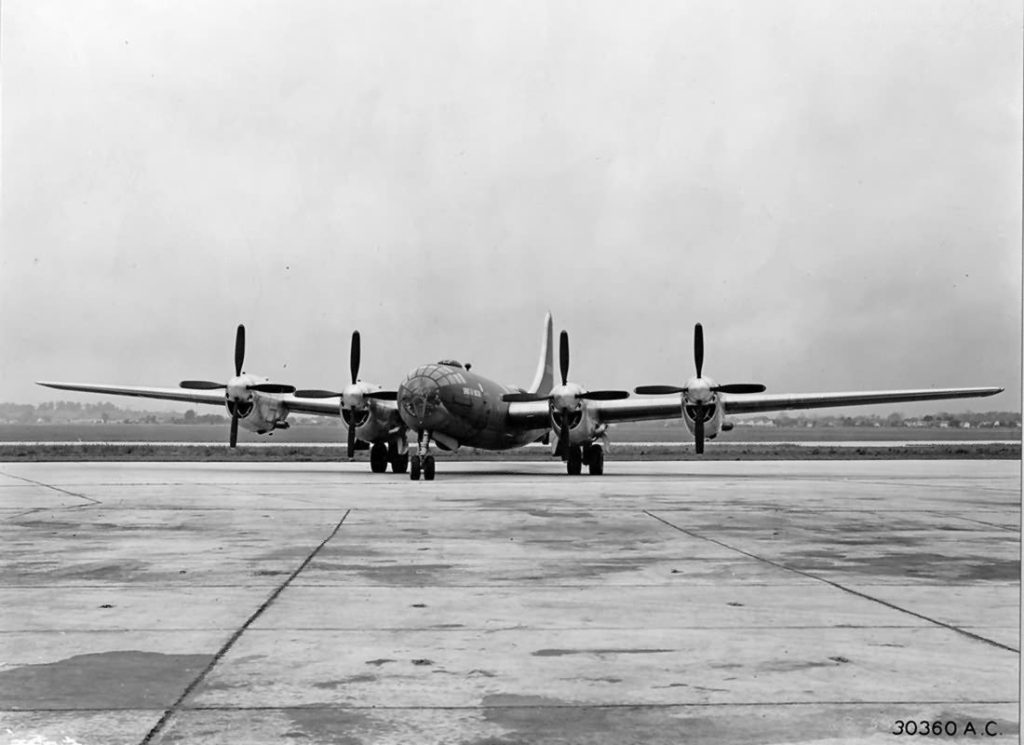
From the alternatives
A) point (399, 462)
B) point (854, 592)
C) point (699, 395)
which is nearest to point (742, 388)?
point (699, 395)

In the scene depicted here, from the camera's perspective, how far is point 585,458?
35844 mm

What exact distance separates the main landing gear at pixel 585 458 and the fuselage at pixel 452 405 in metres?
2.97

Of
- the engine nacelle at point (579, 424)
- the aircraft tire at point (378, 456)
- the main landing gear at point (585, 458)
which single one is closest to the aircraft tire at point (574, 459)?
the main landing gear at point (585, 458)

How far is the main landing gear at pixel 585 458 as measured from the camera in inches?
1368

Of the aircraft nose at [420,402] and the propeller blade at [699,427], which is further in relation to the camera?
the propeller blade at [699,427]

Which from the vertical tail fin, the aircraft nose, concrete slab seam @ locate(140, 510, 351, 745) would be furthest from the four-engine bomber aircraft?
concrete slab seam @ locate(140, 510, 351, 745)

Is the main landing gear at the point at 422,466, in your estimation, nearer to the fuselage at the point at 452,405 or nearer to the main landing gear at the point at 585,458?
the fuselage at the point at 452,405

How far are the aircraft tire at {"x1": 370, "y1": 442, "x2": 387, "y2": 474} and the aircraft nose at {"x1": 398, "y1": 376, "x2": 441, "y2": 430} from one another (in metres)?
5.29

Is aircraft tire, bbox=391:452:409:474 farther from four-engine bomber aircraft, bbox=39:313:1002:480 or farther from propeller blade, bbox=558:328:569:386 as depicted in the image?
propeller blade, bbox=558:328:569:386

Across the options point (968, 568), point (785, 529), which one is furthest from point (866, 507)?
point (968, 568)

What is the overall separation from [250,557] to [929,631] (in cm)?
764

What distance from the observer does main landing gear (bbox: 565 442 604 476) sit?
34750 mm

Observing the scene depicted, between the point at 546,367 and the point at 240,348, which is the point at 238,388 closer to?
the point at 240,348

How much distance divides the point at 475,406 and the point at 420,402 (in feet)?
8.57
